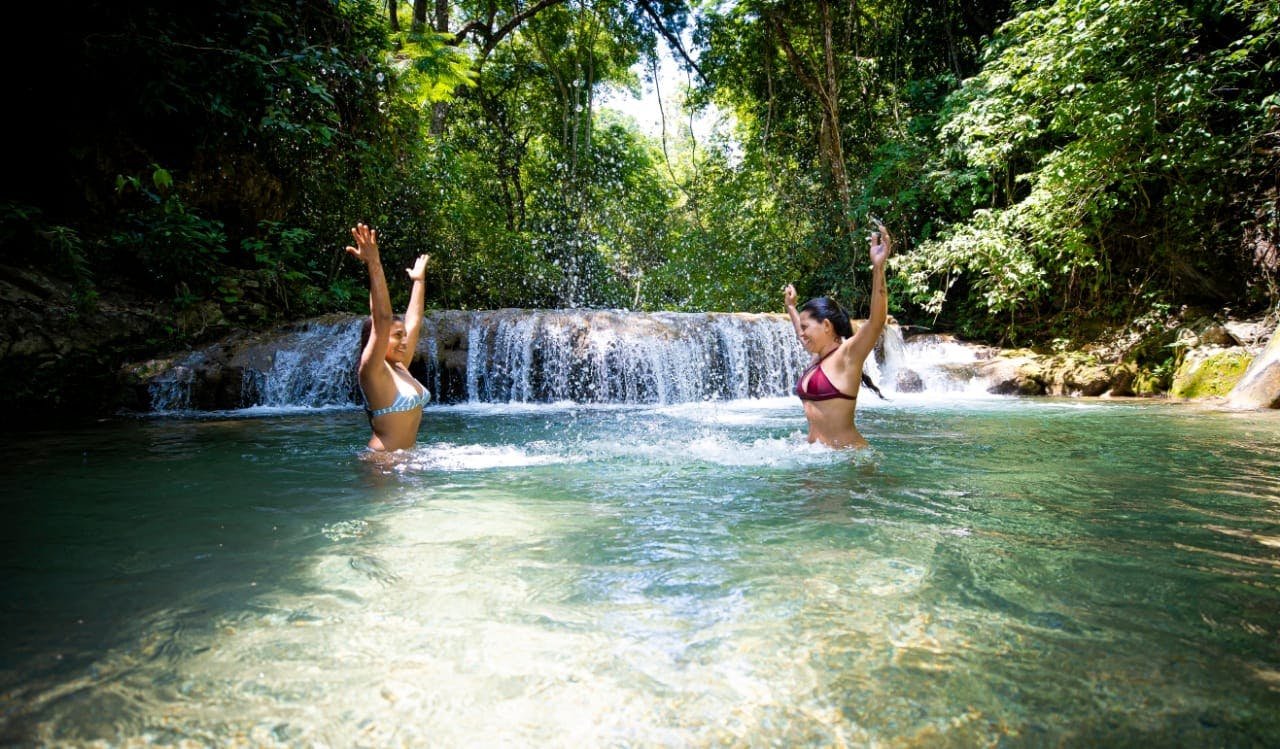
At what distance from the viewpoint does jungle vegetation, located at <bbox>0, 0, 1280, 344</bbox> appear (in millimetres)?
8023

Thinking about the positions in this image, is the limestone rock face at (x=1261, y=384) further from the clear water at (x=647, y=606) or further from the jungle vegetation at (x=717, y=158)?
the clear water at (x=647, y=606)

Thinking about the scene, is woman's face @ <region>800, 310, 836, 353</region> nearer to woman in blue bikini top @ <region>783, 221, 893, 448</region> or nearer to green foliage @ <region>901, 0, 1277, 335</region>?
woman in blue bikini top @ <region>783, 221, 893, 448</region>

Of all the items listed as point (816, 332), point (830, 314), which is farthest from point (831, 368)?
point (830, 314)

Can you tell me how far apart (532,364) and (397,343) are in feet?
20.2

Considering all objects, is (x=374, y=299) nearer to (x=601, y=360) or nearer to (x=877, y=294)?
(x=877, y=294)

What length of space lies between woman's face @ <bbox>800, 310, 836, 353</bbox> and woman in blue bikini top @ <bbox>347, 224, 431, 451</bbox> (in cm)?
252

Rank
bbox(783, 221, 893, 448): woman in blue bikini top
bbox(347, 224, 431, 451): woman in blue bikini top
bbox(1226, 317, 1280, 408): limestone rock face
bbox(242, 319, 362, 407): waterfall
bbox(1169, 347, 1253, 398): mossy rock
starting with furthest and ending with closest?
bbox(242, 319, 362, 407): waterfall, bbox(1169, 347, 1253, 398): mossy rock, bbox(1226, 317, 1280, 408): limestone rock face, bbox(783, 221, 893, 448): woman in blue bikini top, bbox(347, 224, 431, 451): woman in blue bikini top

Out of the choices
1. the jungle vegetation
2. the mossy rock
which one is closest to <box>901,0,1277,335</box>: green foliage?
the jungle vegetation

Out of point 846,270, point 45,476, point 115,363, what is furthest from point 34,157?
point 846,270

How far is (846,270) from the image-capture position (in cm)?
1620

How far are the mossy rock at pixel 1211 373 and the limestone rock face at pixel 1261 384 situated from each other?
2.20ft

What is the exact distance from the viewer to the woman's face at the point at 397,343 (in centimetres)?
436

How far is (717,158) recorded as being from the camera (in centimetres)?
2000

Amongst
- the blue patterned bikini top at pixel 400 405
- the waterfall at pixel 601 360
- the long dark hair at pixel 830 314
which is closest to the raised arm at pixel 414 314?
the blue patterned bikini top at pixel 400 405
